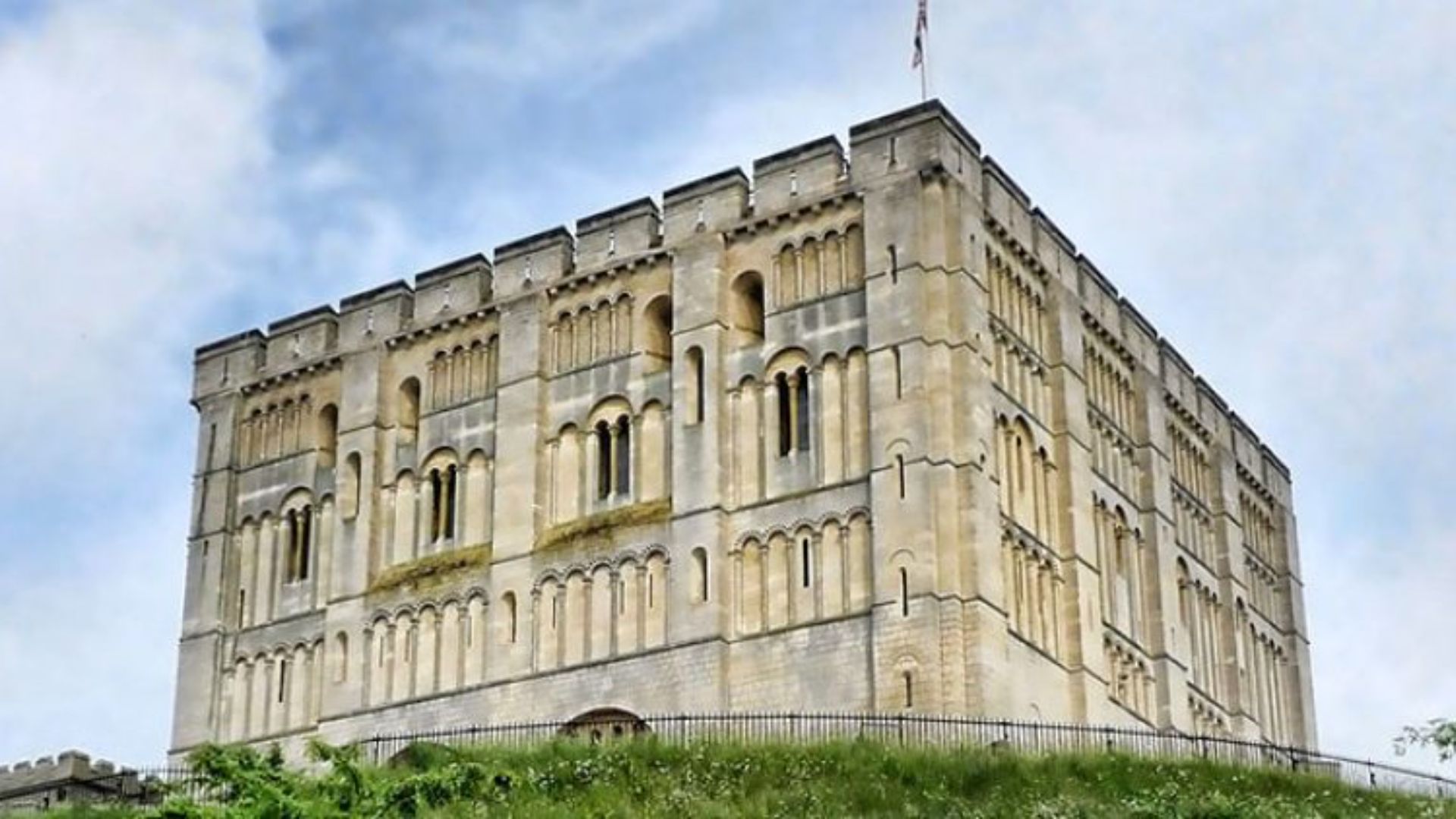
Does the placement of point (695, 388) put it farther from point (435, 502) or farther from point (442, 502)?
point (435, 502)

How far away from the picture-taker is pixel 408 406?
6091 cm

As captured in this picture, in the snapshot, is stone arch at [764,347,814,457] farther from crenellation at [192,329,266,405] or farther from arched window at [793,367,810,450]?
crenellation at [192,329,266,405]

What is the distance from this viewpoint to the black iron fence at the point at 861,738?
48969 mm

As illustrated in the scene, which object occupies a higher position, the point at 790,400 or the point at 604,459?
the point at 790,400

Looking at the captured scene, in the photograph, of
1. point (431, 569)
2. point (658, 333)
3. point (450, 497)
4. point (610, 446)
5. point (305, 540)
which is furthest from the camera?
point (305, 540)

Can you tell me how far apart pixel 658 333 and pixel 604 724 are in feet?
29.0

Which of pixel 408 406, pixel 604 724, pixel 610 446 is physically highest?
pixel 408 406

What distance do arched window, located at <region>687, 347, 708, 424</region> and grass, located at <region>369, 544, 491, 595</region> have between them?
5779 millimetres

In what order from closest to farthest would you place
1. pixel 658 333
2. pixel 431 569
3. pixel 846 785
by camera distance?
pixel 846 785, pixel 658 333, pixel 431 569

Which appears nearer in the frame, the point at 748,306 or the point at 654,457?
the point at 654,457

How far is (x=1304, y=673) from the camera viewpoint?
223 ft

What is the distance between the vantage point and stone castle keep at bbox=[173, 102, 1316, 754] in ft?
172

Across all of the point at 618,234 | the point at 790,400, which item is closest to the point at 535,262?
the point at 618,234

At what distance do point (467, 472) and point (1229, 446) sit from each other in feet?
65.5
